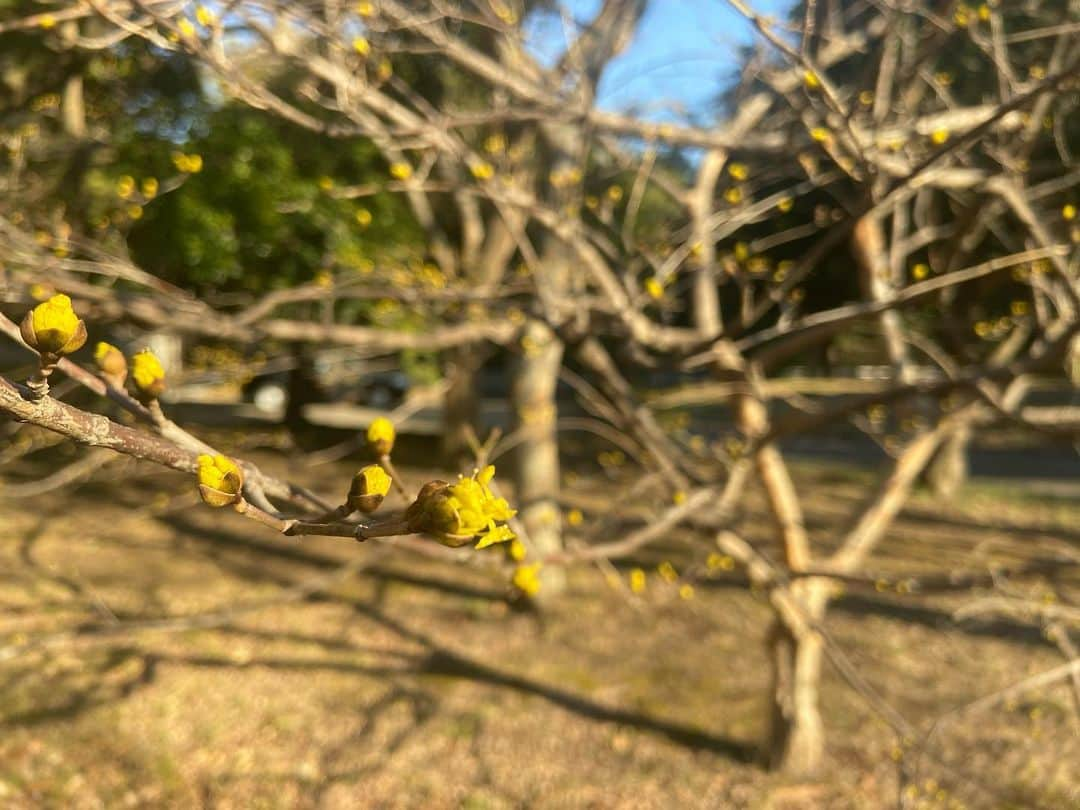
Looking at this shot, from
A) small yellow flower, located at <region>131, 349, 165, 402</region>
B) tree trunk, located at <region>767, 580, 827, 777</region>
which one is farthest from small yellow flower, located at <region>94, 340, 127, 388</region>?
tree trunk, located at <region>767, 580, 827, 777</region>

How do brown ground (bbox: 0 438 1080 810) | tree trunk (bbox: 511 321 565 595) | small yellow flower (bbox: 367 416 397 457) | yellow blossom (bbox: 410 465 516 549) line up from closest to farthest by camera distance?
1. yellow blossom (bbox: 410 465 516 549)
2. small yellow flower (bbox: 367 416 397 457)
3. brown ground (bbox: 0 438 1080 810)
4. tree trunk (bbox: 511 321 565 595)

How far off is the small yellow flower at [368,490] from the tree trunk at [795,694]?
3280 mm

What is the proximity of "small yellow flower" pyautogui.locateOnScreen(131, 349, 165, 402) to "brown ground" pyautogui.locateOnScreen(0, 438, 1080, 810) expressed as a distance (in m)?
2.13

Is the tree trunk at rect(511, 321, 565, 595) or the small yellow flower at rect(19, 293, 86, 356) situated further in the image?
the tree trunk at rect(511, 321, 565, 595)

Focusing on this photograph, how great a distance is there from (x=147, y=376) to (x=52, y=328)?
30 centimetres

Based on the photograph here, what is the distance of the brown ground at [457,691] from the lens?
3.74 m

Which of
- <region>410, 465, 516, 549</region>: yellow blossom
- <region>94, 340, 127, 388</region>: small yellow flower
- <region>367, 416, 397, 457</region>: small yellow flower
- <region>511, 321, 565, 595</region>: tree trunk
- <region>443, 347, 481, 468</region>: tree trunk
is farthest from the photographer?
<region>443, 347, 481, 468</region>: tree trunk

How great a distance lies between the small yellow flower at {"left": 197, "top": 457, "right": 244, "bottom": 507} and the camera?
734mm

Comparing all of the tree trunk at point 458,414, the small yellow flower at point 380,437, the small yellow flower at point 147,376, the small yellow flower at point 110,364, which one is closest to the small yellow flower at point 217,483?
the small yellow flower at point 380,437

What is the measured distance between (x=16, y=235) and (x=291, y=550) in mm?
5259

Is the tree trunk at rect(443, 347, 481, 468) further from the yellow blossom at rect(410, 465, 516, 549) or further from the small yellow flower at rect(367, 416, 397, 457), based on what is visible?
the yellow blossom at rect(410, 465, 516, 549)

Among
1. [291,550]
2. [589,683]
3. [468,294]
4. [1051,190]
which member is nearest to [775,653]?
[589,683]

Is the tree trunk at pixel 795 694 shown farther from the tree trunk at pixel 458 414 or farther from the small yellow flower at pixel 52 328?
the tree trunk at pixel 458 414

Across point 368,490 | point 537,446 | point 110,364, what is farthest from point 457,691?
point 368,490
